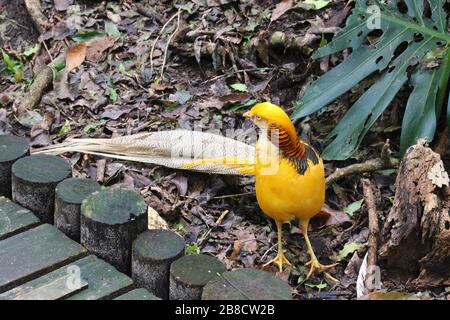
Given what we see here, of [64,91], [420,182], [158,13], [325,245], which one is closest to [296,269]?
[325,245]

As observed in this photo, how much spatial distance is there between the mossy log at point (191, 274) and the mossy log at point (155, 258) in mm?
64

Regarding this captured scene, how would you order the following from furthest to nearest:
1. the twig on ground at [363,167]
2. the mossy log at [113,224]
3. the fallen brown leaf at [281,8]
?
1. the fallen brown leaf at [281,8]
2. the twig on ground at [363,167]
3. the mossy log at [113,224]

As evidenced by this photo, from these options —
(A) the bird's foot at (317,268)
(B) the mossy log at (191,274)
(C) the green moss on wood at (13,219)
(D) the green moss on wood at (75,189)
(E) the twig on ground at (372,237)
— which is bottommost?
(A) the bird's foot at (317,268)

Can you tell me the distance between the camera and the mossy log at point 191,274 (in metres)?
2.84

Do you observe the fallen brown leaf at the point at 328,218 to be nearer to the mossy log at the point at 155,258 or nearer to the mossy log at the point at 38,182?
the mossy log at the point at 155,258

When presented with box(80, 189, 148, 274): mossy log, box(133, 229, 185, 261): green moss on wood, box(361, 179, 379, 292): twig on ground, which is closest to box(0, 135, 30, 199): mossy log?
box(80, 189, 148, 274): mossy log

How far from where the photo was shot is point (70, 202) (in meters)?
3.25

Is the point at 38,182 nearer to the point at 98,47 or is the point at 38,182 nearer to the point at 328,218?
the point at 328,218

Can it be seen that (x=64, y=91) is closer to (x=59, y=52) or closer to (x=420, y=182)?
(x=59, y=52)

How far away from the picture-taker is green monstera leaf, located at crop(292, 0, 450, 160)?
4.10 m

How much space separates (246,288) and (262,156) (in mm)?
962

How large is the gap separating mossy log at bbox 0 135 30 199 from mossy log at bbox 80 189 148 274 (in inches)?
21.8

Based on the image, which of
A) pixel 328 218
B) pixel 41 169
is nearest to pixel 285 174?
pixel 328 218

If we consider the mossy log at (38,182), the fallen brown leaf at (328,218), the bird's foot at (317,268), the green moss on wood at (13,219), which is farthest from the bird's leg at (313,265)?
the green moss on wood at (13,219)
